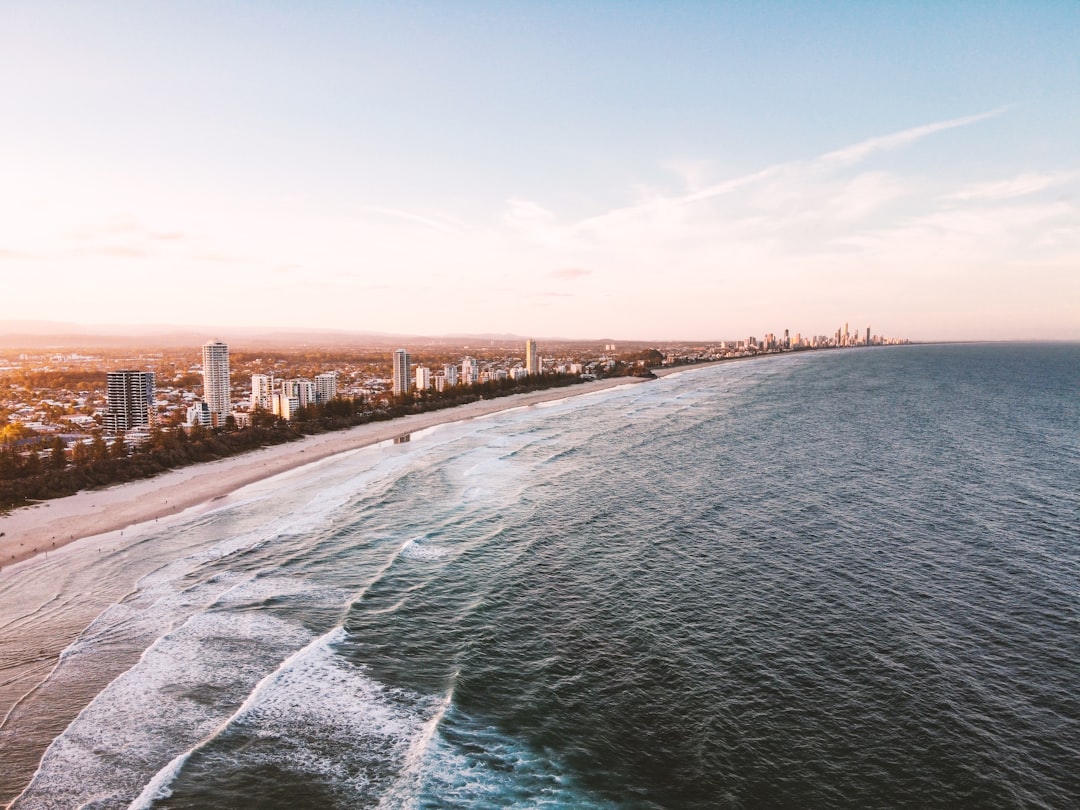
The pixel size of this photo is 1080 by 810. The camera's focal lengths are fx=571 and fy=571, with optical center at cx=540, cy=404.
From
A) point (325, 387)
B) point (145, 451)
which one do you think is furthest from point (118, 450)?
point (325, 387)

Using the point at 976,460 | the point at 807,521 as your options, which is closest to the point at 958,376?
the point at 976,460

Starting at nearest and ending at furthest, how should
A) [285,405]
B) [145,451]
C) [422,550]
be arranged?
Answer: [422,550], [145,451], [285,405]

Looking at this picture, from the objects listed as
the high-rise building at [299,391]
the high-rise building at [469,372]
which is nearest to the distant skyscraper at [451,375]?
the high-rise building at [469,372]

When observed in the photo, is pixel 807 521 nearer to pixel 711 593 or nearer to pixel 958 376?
pixel 711 593

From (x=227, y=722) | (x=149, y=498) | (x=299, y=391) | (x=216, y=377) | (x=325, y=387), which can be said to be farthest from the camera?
(x=325, y=387)

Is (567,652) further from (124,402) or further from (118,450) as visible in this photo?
(124,402)

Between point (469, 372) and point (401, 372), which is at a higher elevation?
point (401, 372)

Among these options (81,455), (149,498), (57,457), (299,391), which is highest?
(299,391)
